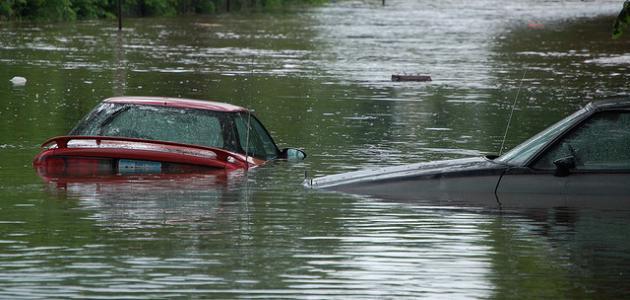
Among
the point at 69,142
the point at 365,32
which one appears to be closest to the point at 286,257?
the point at 69,142

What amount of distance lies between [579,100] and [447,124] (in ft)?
28.9

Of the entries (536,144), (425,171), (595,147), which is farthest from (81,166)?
(595,147)

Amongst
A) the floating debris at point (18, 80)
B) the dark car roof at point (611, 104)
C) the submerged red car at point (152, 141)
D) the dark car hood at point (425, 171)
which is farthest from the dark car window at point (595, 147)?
the floating debris at point (18, 80)

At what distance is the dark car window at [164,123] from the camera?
55.6 feet

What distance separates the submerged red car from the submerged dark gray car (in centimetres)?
391

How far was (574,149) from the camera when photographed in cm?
1249

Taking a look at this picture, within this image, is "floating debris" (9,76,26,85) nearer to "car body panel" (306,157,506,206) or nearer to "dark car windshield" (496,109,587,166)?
"car body panel" (306,157,506,206)

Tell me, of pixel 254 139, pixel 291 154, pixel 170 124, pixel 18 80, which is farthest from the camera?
pixel 18 80

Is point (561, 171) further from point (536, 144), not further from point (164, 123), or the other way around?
point (164, 123)

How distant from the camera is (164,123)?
17234mm

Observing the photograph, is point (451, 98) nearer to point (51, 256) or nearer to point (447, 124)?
point (447, 124)

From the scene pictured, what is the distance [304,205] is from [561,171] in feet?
8.47

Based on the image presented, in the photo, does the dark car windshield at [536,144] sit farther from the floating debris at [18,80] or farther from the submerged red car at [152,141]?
the floating debris at [18,80]

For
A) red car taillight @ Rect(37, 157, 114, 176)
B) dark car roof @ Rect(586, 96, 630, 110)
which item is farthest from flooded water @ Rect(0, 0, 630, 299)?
dark car roof @ Rect(586, 96, 630, 110)
